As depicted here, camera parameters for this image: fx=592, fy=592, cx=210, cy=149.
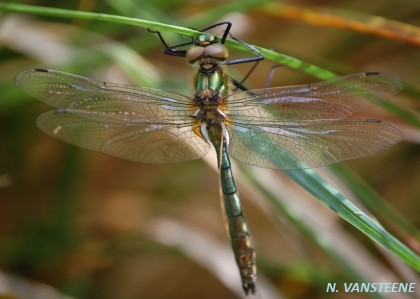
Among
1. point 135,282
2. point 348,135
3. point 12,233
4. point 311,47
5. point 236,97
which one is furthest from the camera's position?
point 311,47

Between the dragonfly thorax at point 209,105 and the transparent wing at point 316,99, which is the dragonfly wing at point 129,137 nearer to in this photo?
the dragonfly thorax at point 209,105

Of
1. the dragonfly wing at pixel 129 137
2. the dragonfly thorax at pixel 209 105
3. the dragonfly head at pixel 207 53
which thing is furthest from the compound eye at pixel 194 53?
the dragonfly wing at pixel 129 137

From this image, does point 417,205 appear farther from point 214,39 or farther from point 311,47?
point 214,39

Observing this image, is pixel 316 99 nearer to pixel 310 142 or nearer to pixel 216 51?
pixel 310 142

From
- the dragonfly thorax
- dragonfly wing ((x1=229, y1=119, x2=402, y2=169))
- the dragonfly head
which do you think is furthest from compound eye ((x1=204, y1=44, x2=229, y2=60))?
dragonfly wing ((x1=229, y1=119, x2=402, y2=169))

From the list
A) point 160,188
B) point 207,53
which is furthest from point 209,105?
point 160,188

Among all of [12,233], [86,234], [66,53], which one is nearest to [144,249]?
[86,234]

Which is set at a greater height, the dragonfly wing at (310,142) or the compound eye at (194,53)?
the compound eye at (194,53)
